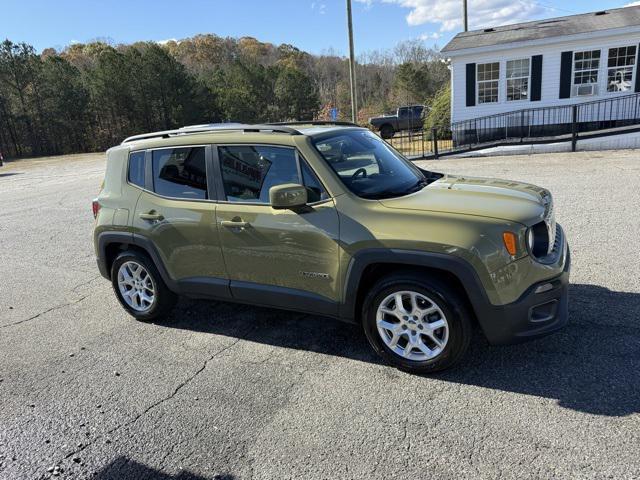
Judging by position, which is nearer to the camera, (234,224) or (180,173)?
(234,224)

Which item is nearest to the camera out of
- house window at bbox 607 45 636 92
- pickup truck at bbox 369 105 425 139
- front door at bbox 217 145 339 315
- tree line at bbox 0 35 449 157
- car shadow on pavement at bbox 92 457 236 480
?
car shadow on pavement at bbox 92 457 236 480

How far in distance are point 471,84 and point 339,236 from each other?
17.7 meters

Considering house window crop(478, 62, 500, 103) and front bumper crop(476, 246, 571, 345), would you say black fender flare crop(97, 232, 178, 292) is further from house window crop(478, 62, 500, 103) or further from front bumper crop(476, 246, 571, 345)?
house window crop(478, 62, 500, 103)

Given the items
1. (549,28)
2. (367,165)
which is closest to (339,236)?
(367,165)

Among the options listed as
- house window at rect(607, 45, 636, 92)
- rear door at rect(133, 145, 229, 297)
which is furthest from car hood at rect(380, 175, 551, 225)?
house window at rect(607, 45, 636, 92)

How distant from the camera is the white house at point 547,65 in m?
17.2

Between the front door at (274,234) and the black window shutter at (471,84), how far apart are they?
17.2 m

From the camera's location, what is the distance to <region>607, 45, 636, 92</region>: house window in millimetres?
17156

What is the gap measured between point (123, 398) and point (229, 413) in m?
0.87

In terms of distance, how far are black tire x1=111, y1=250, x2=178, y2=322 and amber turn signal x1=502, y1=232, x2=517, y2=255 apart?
3103 millimetres

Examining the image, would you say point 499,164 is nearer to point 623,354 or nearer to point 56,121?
point 623,354

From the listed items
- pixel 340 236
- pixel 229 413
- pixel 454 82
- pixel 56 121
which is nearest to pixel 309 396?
pixel 229 413

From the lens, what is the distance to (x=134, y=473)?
2752mm

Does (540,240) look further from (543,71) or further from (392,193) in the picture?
(543,71)
